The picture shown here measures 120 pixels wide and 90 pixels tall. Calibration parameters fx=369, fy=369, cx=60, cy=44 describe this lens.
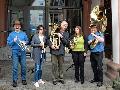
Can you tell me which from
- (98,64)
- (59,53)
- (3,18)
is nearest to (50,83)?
(59,53)

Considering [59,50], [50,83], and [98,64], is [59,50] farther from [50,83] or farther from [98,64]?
[98,64]

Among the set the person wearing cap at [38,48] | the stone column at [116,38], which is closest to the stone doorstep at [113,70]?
the stone column at [116,38]

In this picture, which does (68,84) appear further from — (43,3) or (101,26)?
(43,3)

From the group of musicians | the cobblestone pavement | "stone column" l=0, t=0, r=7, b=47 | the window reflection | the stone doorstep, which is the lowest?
the cobblestone pavement

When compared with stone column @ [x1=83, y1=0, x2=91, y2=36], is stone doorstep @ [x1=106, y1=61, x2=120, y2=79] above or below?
below

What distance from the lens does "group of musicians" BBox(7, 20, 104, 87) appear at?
9727 mm

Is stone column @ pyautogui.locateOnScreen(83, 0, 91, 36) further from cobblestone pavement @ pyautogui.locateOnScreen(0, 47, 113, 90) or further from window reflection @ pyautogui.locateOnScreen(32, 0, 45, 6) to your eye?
cobblestone pavement @ pyautogui.locateOnScreen(0, 47, 113, 90)

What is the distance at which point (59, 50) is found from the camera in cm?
996

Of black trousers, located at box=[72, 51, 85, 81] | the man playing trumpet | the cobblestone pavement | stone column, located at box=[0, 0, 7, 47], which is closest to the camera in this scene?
the cobblestone pavement

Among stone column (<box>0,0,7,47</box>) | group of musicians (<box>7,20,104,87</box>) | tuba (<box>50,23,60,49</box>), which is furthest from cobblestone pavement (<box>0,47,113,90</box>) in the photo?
stone column (<box>0,0,7,47</box>)

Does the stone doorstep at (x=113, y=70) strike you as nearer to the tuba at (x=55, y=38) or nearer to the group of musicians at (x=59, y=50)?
the group of musicians at (x=59, y=50)

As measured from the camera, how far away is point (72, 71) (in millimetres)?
12203

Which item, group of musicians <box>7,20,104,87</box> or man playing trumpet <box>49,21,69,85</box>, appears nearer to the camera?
group of musicians <box>7,20,104,87</box>

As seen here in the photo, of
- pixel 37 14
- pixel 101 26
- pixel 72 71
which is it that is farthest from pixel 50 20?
pixel 101 26
